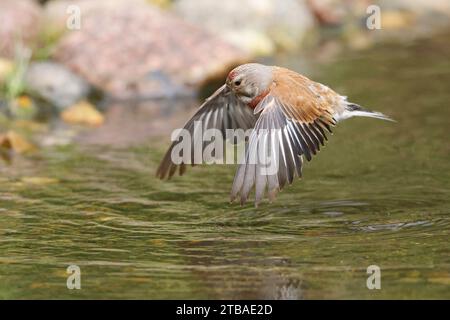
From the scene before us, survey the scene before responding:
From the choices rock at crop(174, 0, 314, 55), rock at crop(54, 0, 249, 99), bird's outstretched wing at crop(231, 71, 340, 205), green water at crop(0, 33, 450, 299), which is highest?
rock at crop(174, 0, 314, 55)

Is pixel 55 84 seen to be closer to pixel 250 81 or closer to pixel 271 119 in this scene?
pixel 250 81

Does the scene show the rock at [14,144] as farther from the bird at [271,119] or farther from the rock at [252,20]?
the rock at [252,20]

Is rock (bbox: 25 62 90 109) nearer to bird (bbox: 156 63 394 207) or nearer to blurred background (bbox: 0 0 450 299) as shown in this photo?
blurred background (bbox: 0 0 450 299)

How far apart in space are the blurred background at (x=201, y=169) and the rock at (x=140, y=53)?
2cm

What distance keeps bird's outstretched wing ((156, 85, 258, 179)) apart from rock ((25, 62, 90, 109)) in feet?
13.1

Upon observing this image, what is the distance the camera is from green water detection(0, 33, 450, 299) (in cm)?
630

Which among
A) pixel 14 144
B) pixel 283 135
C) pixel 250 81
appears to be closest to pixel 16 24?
pixel 14 144

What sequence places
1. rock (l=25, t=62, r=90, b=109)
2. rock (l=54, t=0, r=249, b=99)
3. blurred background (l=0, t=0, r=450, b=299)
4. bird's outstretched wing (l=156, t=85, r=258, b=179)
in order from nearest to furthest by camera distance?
blurred background (l=0, t=0, r=450, b=299) → bird's outstretched wing (l=156, t=85, r=258, b=179) → rock (l=25, t=62, r=90, b=109) → rock (l=54, t=0, r=249, b=99)

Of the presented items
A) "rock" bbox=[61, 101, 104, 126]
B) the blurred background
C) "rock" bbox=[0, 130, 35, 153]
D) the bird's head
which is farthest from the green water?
"rock" bbox=[61, 101, 104, 126]

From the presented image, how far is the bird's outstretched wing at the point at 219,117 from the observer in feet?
28.3

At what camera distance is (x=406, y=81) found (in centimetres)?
1316

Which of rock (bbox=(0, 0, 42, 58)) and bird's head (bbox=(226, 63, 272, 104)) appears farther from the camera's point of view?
rock (bbox=(0, 0, 42, 58))
